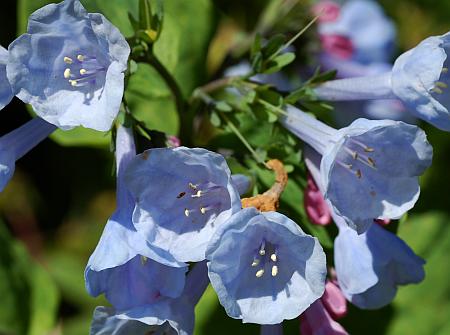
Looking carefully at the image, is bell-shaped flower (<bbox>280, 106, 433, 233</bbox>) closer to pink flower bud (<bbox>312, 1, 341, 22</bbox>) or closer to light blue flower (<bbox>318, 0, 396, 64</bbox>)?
pink flower bud (<bbox>312, 1, 341, 22</bbox>)

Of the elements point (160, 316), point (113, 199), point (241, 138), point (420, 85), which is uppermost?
point (420, 85)

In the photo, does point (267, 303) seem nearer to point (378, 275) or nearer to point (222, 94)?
point (378, 275)

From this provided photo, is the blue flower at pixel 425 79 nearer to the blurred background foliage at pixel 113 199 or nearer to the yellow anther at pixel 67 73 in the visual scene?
the blurred background foliage at pixel 113 199

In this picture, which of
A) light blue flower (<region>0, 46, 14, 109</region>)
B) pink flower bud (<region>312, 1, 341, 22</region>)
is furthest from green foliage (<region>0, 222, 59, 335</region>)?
pink flower bud (<region>312, 1, 341, 22</region>)

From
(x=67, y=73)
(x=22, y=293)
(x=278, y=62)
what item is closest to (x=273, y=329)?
(x=278, y=62)

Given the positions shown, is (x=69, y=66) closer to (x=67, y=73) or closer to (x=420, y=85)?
(x=67, y=73)

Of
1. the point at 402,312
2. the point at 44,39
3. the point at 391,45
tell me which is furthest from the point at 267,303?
the point at 391,45

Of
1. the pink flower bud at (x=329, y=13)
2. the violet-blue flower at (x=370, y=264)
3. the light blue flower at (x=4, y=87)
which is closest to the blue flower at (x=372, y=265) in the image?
the violet-blue flower at (x=370, y=264)
